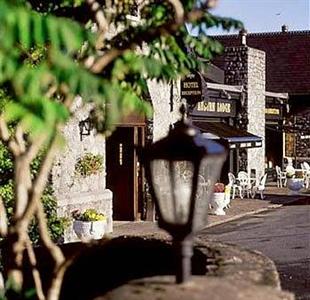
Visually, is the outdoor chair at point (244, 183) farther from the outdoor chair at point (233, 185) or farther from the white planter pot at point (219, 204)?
the white planter pot at point (219, 204)

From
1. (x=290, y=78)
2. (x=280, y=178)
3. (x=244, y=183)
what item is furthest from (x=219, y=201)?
(x=290, y=78)

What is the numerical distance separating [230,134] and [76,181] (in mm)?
10382

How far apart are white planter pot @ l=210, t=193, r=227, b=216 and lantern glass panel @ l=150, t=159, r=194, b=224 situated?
15219 mm

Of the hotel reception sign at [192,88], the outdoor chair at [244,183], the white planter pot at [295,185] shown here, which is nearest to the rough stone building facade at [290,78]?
the white planter pot at [295,185]

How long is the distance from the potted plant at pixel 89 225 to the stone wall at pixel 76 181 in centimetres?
38

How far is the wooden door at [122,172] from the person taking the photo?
1825 centimetres

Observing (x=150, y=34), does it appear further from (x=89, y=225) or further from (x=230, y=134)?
(x=230, y=134)

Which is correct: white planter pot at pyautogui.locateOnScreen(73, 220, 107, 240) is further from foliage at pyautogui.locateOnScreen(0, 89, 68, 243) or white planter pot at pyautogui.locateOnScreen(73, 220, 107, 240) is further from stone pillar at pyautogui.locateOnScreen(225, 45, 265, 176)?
stone pillar at pyautogui.locateOnScreen(225, 45, 265, 176)

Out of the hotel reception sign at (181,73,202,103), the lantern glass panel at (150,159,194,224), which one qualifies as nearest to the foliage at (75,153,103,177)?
the hotel reception sign at (181,73,202,103)

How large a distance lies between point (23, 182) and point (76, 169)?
1049cm

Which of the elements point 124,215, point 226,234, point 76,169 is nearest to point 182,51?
point 76,169

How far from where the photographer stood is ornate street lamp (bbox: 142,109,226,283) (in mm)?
3768

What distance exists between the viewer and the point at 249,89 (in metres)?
28.4

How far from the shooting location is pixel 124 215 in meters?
18.3
